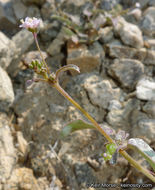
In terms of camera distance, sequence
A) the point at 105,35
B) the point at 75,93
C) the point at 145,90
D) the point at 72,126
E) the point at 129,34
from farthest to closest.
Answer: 1. the point at 105,35
2. the point at 129,34
3. the point at 75,93
4. the point at 145,90
5. the point at 72,126

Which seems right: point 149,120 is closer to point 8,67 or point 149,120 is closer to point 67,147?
point 67,147

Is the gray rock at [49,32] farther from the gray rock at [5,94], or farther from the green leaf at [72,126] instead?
the green leaf at [72,126]

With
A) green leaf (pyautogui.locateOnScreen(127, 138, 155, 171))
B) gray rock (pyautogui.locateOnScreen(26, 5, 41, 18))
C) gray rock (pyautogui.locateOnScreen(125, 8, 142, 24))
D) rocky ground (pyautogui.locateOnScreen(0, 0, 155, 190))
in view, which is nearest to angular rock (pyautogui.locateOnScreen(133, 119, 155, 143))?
rocky ground (pyautogui.locateOnScreen(0, 0, 155, 190))

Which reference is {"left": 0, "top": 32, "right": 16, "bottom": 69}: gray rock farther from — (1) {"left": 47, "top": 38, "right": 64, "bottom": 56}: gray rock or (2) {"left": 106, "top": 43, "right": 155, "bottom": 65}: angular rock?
(2) {"left": 106, "top": 43, "right": 155, "bottom": 65}: angular rock

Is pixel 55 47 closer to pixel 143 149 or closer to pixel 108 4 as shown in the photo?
pixel 108 4

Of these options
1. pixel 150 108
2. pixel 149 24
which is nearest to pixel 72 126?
pixel 150 108

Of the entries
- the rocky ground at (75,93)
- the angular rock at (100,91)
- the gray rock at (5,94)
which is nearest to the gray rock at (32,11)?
the rocky ground at (75,93)

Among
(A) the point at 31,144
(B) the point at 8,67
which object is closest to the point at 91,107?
(A) the point at 31,144
